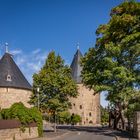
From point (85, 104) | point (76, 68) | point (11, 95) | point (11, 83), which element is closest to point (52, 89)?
point (11, 83)

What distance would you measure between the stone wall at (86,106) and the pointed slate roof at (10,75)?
29.8m

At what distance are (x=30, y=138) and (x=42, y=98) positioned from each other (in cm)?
1329

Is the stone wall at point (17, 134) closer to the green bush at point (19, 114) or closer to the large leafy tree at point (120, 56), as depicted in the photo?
the green bush at point (19, 114)

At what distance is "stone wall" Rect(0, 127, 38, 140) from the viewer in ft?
92.8

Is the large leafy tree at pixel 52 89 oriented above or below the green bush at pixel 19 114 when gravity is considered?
above

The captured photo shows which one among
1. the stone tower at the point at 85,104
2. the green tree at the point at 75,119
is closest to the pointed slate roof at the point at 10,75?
the green tree at the point at 75,119

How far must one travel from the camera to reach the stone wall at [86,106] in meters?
98.9

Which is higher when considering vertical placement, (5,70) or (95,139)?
(5,70)

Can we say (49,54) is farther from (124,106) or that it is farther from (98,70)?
(124,106)

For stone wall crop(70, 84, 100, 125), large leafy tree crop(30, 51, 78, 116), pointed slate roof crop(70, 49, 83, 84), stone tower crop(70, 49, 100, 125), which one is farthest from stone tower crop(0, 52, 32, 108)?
stone wall crop(70, 84, 100, 125)

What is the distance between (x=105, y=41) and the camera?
142 ft

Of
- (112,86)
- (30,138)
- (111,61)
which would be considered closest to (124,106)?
(112,86)

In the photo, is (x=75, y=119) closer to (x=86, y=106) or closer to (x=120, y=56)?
(x=86, y=106)

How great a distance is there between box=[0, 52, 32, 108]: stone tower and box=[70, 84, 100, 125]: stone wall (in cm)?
2963
